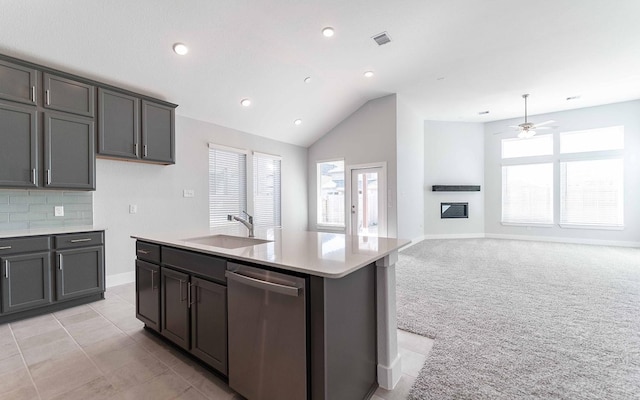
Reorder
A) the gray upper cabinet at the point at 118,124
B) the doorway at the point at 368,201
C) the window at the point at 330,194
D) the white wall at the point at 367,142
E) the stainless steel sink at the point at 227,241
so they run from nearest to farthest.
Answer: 1. the stainless steel sink at the point at 227,241
2. the gray upper cabinet at the point at 118,124
3. the white wall at the point at 367,142
4. the doorway at the point at 368,201
5. the window at the point at 330,194

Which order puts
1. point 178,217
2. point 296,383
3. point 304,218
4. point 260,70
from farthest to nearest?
point 304,218 → point 178,217 → point 260,70 → point 296,383

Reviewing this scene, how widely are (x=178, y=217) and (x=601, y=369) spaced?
5087mm

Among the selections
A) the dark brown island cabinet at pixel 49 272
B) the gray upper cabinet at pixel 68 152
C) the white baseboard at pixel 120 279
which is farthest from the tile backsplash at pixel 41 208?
the white baseboard at pixel 120 279

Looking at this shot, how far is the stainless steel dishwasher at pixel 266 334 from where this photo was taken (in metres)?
1.30

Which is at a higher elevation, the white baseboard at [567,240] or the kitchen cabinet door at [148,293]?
the kitchen cabinet door at [148,293]

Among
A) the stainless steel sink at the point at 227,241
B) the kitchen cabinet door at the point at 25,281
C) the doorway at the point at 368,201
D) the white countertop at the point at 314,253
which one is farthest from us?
the doorway at the point at 368,201

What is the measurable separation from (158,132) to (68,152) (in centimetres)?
107

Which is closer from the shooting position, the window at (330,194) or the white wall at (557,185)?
the white wall at (557,185)

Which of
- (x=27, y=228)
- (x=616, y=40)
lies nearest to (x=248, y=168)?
(x=27, y=228)

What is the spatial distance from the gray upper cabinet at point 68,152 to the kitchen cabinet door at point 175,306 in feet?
6.55

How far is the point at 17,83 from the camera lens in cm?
276

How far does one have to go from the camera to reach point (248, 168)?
5.67 meters

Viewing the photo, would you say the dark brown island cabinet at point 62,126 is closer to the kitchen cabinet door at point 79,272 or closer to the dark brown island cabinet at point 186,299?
the kitchen cabinet door at point 79,272

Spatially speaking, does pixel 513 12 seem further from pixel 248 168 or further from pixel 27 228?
pixel 27 228
